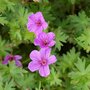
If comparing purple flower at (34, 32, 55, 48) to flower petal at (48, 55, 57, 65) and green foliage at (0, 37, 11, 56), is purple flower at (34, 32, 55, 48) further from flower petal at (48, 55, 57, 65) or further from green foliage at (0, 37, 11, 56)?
green foliage at (0, 37, 11, 56)

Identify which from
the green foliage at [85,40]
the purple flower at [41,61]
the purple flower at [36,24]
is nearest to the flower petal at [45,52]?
the purple flower at [41,61]

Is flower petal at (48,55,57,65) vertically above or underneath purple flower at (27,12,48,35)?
underneath

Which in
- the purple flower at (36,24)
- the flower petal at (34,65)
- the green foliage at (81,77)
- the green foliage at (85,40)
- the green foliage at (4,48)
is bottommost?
the green foliage at (81,77)

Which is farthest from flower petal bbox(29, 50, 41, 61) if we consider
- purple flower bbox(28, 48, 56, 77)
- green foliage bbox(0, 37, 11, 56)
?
green foliage bbox(0, 37, 11, 56)

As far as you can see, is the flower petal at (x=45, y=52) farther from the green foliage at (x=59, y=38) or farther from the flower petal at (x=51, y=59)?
the green foliage at (x=59, y=38)

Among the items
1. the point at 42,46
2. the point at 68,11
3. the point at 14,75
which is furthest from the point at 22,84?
the point at 68,11

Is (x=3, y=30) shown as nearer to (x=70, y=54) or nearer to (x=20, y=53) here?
(x=20, y=53)

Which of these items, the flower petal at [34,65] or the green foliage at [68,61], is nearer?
the flower petal at [34,65]
